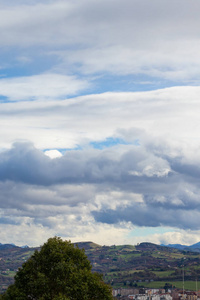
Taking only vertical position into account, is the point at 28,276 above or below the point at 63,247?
below

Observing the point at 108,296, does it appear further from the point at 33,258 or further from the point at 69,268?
the point at 33,258

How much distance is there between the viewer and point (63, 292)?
214 feet

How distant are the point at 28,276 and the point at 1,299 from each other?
6361 mm

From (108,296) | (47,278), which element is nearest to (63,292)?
(47,278)

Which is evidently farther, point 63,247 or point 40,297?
point 63,247

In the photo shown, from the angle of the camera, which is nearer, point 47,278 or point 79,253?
point 47,278

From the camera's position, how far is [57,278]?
2559 inches

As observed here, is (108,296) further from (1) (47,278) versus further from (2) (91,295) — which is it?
(1) (47,278)

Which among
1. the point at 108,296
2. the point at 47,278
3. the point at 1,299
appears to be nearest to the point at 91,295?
the point at 108,296

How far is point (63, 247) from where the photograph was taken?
6875 centimetres

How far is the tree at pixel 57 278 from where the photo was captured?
64688 mm

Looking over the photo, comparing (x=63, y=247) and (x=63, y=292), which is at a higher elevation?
(x=63, y=247)

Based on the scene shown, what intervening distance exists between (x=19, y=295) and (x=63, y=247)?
924 cm

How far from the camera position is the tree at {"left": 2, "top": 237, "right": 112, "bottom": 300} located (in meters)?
64.7
